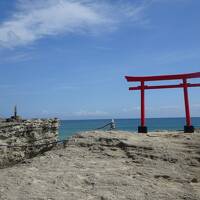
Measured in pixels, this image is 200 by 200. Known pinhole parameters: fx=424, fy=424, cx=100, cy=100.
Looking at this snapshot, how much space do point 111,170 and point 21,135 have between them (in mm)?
9846

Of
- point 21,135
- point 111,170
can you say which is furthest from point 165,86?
point 21,135

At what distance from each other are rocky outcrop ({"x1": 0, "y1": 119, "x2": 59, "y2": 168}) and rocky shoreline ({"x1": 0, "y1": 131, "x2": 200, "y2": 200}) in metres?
6.11

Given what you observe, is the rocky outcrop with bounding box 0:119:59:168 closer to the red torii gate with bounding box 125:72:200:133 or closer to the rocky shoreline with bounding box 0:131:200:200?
the red torii gate with bounding box 125:72:200:133

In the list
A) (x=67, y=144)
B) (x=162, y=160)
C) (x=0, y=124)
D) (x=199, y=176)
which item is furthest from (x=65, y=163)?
(x=0, y=124)

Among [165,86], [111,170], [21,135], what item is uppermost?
[165,86]

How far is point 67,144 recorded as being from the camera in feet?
27.2

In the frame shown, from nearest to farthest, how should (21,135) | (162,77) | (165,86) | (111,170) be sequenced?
1. (111,170)
2. (162,77)
3. (165,86)
4. (21,135)

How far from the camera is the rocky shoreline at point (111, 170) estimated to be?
19.8ft

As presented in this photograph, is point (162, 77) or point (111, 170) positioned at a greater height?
point (162, 77)

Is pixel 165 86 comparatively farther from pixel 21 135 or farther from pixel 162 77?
pixel 21 135

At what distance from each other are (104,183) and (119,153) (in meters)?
1.43

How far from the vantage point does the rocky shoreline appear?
604 centimetres

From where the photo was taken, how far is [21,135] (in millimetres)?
16219

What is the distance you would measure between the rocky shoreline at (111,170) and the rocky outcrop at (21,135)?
6107 millimetres
